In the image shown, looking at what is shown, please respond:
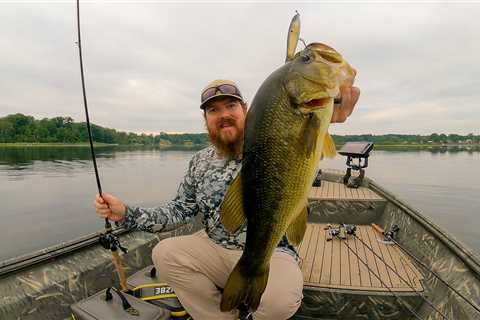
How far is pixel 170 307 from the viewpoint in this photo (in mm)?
2791

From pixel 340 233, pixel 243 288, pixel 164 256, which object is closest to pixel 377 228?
pixel 340 233

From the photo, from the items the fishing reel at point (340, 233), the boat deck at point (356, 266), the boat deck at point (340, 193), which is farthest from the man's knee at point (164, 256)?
the boat deck at point (340, 193)

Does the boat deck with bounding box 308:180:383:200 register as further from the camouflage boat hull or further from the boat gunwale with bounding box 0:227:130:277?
the boat gunwale with bounding box 0:227:130:277

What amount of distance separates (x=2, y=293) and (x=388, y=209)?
5780 millimetres

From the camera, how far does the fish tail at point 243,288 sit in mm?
1843

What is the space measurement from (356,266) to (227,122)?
2.72 m

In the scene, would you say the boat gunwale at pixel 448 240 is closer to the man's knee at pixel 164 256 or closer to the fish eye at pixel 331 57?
the fish eye at pixel 331 57

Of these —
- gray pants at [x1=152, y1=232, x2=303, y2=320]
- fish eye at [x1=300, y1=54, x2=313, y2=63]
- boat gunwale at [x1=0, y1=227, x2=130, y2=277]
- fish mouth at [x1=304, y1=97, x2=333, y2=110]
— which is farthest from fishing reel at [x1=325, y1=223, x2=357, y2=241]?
fish eye at [x1=300, y1=54, x2=313, y2=63]

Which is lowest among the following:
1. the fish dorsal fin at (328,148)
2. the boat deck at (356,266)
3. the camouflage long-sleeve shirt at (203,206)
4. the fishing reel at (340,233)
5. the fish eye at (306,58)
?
the boat deck at (356,266)

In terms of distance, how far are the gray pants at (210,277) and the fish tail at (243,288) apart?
16.4 inches

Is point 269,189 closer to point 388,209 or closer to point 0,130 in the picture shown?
point 388,209

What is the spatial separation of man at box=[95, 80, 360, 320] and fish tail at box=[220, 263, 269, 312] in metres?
0.42

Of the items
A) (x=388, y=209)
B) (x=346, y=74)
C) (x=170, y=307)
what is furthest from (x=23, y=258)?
(x=388, y=209)

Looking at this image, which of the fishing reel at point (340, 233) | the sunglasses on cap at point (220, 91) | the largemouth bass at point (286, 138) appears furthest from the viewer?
the fishing reel at point (340, 233)
